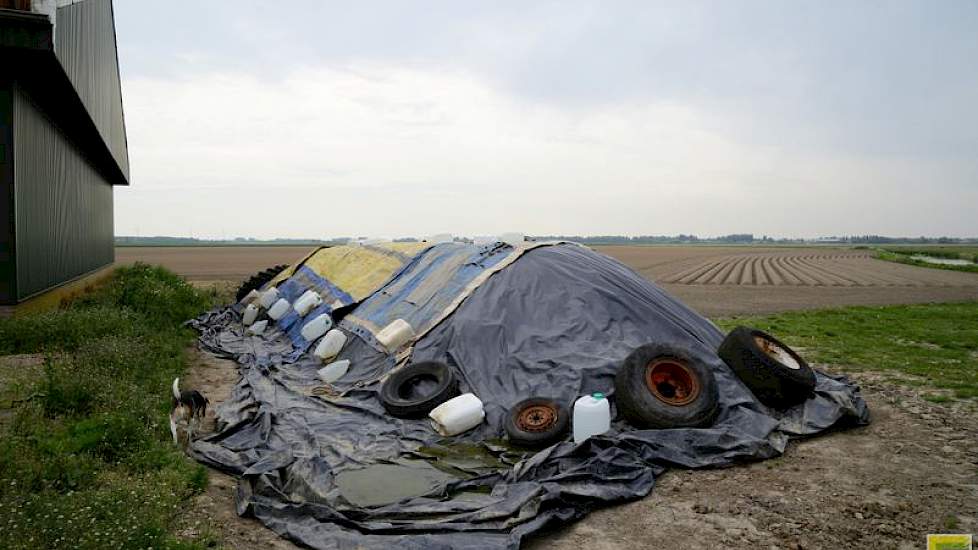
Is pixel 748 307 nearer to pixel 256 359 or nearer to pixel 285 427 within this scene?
pixel 256 359

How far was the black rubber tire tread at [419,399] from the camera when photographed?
7.97m

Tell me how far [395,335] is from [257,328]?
605 cm

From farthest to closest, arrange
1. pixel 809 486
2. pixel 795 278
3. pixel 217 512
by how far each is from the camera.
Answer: pixel 795 278 < pixel 809 486 < pixel 217 512

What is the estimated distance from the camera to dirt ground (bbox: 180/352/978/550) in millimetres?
4816

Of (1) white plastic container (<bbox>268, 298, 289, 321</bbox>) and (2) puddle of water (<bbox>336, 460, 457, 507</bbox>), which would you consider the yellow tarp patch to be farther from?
(2) puddle of water (<bbox>336, 460, 457, 507</bbox>)

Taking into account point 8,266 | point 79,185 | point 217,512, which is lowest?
point 217,512

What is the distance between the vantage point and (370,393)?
8.93 metres

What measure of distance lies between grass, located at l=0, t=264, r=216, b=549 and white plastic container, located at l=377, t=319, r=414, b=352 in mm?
3137

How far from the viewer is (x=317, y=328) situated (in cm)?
1195

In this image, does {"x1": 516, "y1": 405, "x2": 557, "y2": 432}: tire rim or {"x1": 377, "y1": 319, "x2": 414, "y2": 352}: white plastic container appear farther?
{"x1": 377, "y1": 319, "x2": 414, "y2": 352}: white plastic container

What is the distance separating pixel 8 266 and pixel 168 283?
880cm

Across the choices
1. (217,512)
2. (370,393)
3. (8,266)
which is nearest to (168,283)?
(8,266)

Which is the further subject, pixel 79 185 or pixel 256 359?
pixel 79 185

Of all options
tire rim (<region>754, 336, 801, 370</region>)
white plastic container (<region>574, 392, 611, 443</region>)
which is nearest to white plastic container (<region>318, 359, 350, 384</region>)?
white plastic container (<region>574, 392, 611, 443</region>)
